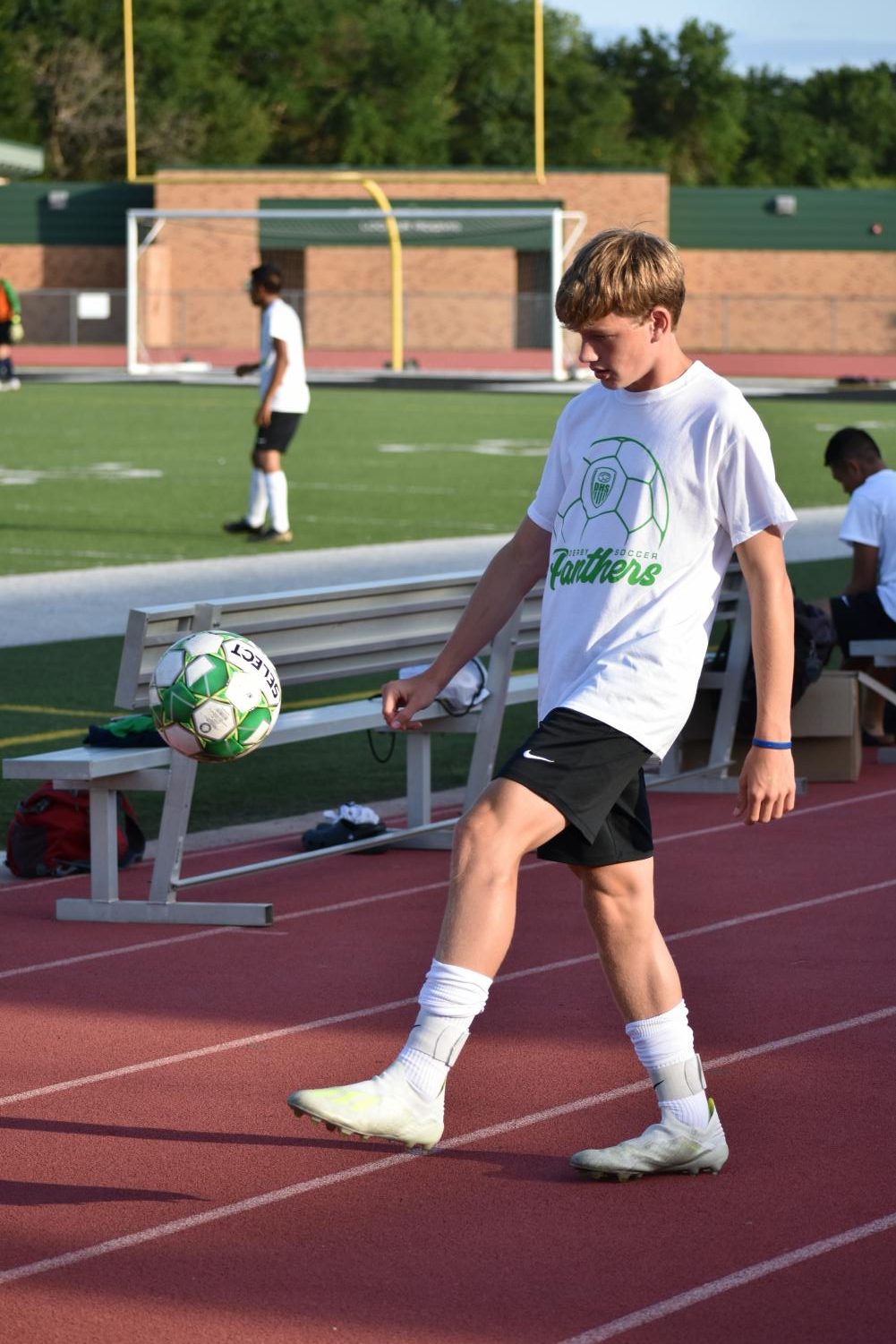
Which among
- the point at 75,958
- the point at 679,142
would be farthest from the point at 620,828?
the point at 679,142

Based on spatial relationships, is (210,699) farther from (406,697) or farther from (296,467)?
(296,467)

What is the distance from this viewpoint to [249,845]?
7.90 m

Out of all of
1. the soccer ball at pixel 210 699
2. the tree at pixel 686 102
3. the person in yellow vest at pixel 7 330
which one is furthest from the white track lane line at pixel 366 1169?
the tree at pixel 686 102

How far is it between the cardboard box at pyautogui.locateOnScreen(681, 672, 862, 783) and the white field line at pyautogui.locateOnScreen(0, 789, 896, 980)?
9.7 inches

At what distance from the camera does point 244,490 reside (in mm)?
22625

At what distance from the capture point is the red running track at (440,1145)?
149 inches

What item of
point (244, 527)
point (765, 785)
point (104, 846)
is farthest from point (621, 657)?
point (244, 527)

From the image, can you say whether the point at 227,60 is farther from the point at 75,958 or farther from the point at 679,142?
the point at 75,958

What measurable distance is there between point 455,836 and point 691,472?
814 mm

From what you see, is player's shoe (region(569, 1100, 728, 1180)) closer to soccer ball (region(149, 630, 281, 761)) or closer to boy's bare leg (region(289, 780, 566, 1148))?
boy's bare leg (region(289, 780, 566, 1148))

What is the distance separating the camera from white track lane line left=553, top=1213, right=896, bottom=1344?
144 inches

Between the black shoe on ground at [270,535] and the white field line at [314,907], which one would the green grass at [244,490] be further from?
the white field line at [314,907]

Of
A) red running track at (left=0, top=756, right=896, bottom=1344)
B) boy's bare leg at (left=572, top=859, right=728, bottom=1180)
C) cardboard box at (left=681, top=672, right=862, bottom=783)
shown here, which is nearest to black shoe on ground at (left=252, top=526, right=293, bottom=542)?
cardboard box at (left=681, top=672, right=862, bottom=783)

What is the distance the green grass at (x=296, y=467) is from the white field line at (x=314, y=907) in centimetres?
878
